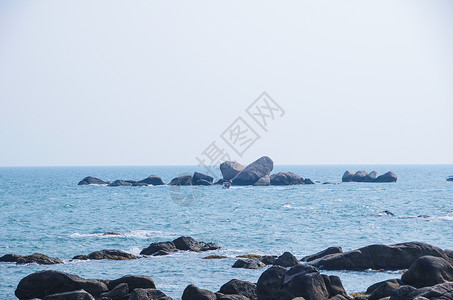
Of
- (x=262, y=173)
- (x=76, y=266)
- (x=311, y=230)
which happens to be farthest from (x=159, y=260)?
(x=262, y=173)

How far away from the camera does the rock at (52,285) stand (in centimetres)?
2067

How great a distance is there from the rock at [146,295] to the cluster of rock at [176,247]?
11663mm

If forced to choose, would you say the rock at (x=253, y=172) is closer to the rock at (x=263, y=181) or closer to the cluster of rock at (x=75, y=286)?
the rock at (x=263, y=181)

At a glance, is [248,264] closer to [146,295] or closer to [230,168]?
[146,295]

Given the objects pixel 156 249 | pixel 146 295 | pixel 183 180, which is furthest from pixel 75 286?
pixel 183 180

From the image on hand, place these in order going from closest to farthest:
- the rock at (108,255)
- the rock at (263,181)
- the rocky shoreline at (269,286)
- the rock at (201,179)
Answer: the rocky shoreline at (269,286)
the rock at (108,255)
the rock at (263,181)
the rock at (201,179)

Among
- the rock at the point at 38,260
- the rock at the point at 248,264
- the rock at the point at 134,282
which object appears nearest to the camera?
the rock at the point at 134,282

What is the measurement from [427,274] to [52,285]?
13674 millimetres

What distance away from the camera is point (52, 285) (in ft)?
68.6

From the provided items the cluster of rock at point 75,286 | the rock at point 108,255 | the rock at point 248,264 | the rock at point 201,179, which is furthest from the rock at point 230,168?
the cluster of rock at point 75,286

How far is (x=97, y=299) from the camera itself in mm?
19812

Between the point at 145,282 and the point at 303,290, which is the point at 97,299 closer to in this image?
the point at 145,282

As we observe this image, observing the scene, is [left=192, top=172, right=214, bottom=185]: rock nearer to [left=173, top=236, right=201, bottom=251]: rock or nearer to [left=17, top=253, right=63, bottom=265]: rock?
[left=173, top=236, right=201, bottom=251]: rock

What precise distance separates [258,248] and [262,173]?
2844 inches
